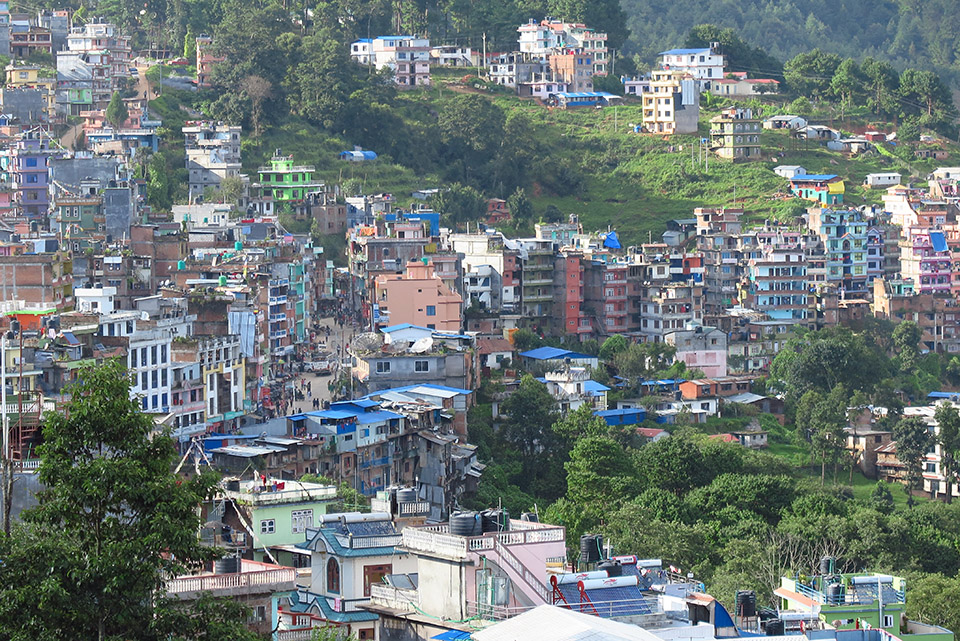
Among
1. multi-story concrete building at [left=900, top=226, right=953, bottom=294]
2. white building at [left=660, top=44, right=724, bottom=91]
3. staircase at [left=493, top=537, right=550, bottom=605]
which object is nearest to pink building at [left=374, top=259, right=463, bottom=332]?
multi-story concrete building at [left=900, top=226, right=953, bottom=294]

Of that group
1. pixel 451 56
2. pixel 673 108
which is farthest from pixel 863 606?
pixel 451 56

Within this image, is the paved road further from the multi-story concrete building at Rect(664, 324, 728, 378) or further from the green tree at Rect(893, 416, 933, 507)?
the green tree at Rect(893, 416, 933, 507)

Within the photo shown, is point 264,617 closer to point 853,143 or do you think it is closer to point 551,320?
point 551,320

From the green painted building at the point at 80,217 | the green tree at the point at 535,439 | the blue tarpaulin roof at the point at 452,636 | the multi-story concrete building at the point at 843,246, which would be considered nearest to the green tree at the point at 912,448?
the green tree at the point at 535,439

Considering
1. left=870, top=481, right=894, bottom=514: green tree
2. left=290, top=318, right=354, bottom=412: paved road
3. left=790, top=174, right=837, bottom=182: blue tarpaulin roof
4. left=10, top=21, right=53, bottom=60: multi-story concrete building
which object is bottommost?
left=870, top=481, right=894, bottom=514: green tree

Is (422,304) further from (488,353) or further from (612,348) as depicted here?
(612,348)

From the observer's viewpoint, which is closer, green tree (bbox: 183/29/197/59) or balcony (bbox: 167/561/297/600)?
balcony (bbox: 167/561/297/600)

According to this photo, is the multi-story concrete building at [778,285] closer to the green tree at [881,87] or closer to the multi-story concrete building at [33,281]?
the green tree at [881,87]

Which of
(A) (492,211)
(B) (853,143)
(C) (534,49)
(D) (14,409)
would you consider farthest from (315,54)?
(D) (14,409)
